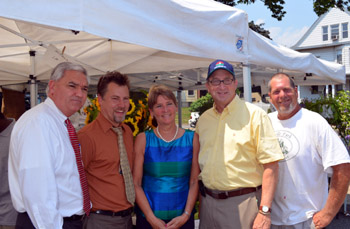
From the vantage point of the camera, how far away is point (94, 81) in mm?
6965

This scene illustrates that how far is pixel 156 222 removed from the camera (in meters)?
2.23

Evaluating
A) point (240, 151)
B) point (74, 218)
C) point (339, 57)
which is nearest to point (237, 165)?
point (240, 151)

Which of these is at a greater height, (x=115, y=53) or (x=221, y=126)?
(x=115, y=53)

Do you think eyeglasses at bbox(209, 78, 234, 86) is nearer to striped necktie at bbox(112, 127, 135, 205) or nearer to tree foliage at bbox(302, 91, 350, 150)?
striped necktie at bbox(112, 127, 135, 205)

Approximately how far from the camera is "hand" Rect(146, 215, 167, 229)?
2.22m

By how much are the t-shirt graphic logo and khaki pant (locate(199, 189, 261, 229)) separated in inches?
15.0

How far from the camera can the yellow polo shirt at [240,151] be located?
Result: 2150 millimetres

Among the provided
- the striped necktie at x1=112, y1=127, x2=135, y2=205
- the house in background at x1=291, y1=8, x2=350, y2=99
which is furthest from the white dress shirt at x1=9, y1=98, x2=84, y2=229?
the house in background at x1=291, y1=8, x2=350, y2=99

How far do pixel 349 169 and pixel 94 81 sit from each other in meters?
5.78

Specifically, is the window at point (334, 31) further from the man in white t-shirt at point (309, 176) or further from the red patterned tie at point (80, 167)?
the red patterned tie at point (80, 167)

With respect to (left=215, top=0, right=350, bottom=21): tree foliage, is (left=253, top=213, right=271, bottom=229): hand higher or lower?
lower

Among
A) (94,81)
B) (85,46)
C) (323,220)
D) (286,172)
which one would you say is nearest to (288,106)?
(286,172)

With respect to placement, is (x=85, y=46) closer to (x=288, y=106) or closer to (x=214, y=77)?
(x=214, y=77)

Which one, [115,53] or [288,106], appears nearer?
[288,106]
